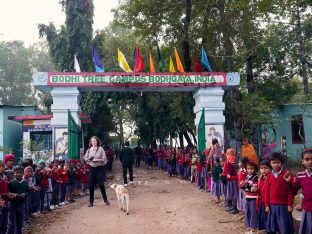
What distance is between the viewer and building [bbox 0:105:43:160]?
19.2 m

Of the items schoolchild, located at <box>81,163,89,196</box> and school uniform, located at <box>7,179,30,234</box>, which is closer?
school uniform, located at <box>7,179,30,234</box>

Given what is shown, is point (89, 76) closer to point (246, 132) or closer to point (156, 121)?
point (246, 132)

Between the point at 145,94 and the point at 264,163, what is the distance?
1894cm

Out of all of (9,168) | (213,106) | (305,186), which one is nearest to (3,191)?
(9,168)

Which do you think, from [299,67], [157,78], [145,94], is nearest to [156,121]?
[145,94]

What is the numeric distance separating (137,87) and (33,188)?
652cm

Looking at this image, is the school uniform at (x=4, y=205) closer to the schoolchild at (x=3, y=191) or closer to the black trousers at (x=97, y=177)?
the schoolchild at (x=3, y=191)

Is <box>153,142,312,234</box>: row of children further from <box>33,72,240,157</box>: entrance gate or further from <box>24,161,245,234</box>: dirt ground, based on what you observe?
<box>33,72,240,157</box>: entrance gate

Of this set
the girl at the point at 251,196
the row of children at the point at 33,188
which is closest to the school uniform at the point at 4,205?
the row of children at the point at 33,188

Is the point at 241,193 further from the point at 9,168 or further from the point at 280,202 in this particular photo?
the point at 9,168

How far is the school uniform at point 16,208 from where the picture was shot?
214 inches

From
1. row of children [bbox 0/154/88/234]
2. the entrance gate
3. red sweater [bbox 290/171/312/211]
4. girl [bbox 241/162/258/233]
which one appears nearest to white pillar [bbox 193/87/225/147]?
the entrance gate

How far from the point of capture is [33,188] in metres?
6.57

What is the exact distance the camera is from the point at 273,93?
65.4ft
